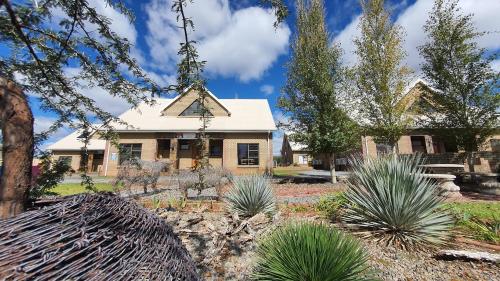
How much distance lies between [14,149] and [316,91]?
1524 cm

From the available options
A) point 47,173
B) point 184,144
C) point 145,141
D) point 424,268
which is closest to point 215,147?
point 184,144

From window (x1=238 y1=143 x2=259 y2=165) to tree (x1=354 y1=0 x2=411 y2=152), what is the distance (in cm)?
907

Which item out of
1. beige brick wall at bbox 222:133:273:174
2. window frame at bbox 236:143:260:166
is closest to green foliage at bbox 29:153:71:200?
beige brick wall at bbox 222:133:273:174

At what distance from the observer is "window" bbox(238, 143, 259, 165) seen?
71.5 ft

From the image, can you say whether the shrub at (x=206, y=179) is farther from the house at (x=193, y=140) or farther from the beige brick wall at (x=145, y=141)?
the beige brick wall at (x=145, y=141)

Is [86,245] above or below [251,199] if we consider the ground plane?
above

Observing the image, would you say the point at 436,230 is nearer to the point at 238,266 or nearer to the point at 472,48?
the point at 238,266

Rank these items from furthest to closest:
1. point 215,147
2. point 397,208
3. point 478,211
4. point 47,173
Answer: point 215,147, point 478,211, point 397,208, point 47,173

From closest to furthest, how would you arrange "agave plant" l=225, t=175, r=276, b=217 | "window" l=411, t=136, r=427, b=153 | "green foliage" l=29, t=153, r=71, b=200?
"green foliage" l=29, t=153, r=71, b=200 → "agave plant" l=225, t=175, r=276, b=217 → "window" l=411, t=136, r=427, b=153

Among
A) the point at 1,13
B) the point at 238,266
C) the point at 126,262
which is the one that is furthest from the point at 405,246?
the point at 1,13

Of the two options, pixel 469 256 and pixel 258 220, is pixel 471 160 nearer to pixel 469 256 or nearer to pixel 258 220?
pixel 469 256

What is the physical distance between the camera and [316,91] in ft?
49.5

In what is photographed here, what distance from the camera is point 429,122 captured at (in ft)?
51.1

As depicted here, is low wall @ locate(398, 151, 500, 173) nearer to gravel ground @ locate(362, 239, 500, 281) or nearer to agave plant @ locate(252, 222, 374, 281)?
gravel ground @ locate(362, 239, 500, 281)
